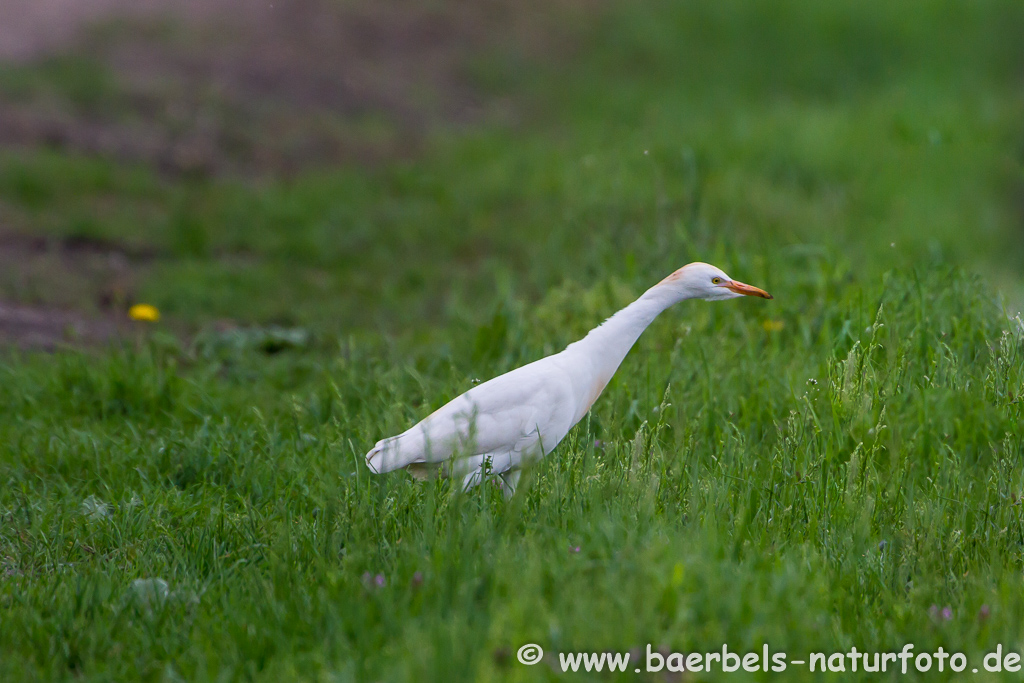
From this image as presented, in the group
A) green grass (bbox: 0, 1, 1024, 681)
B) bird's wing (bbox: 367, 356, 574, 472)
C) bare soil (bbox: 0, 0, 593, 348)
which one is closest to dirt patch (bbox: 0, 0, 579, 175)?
bare soil (bbox: 0, 0, 593, 348)

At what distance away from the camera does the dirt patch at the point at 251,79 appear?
870 cm

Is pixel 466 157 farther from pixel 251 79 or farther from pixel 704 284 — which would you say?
pixel 704 284

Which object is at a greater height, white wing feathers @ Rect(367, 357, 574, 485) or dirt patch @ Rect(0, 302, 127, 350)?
white wing feathers @ Rect(367, 357, 574, 485)

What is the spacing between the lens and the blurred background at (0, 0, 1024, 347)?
20.7 ft

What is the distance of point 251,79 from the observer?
1030 cm

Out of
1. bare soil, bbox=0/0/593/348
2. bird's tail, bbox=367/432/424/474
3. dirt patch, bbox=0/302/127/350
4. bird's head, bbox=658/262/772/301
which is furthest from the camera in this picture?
bare soil, bbox=0/0/593/348

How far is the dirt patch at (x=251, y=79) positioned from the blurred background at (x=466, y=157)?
3cm

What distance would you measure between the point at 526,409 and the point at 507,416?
0.23ft

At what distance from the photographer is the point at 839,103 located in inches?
416

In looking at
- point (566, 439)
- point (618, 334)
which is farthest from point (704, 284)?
point (566, 439)

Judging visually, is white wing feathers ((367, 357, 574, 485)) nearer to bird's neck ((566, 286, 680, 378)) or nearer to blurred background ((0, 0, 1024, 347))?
bird's neck ((566, 286, 680, 378))

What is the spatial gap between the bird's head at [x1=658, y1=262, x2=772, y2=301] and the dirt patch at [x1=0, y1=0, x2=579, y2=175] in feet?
19.1

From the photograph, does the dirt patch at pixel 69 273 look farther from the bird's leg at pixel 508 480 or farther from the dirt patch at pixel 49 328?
the bird's leg at pixel 508 480

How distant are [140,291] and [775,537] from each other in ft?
14.5
